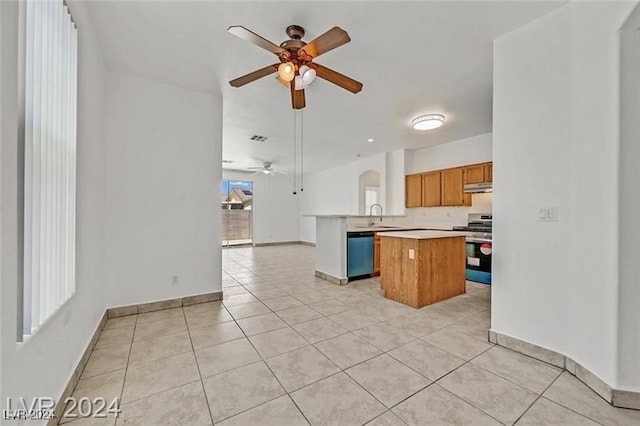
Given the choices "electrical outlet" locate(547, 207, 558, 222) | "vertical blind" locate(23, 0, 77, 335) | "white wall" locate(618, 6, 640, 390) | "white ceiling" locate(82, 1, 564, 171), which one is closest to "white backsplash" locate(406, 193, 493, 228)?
"white ceiling" locate(82, 1, 564, 171)

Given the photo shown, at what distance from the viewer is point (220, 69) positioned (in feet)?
9.66

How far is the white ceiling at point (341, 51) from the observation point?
6.91 ft

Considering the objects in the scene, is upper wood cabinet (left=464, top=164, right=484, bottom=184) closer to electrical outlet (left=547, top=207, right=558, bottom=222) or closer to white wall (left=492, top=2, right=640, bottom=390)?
white wall (left=492, top=2, right=640, bottom=390)

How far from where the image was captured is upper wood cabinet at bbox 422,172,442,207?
19.2 ft

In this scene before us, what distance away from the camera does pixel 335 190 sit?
9.22 meters

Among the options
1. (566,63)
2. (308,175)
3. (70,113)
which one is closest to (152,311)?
(70,113)

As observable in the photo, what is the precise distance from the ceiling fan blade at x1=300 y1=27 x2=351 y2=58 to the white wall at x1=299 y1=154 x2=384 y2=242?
517 centimetres

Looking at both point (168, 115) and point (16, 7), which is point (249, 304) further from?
point (16, 7)

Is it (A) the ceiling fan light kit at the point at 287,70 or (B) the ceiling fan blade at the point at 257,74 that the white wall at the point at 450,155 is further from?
(B) the ceiling fan blade at the point at 257,74

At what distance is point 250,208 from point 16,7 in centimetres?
884

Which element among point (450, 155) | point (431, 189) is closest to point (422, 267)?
point (431, 189)

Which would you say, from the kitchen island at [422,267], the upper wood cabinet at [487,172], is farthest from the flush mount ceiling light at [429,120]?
the kitchen island at [422,267]

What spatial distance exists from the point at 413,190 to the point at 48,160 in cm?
625

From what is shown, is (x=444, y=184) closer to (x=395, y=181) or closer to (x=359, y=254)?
(x=395, y=181)
